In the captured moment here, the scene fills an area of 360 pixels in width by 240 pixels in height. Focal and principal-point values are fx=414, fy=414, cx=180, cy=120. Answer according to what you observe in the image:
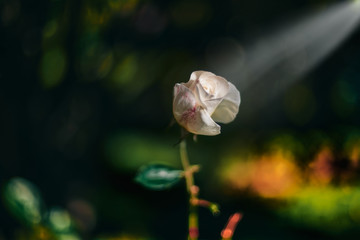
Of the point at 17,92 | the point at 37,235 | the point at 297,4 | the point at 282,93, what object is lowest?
the point at 37,235

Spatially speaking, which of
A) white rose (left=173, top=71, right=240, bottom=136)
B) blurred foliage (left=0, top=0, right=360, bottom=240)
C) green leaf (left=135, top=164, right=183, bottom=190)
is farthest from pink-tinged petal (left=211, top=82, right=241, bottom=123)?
blurred foliage (left=0, top=0, right=360, bottom=240)

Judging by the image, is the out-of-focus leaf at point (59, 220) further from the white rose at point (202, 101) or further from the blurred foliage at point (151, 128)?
the white rose at point (202, 101)

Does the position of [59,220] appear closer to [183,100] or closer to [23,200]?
[23,200]

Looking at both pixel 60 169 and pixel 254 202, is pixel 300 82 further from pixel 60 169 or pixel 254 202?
pixel 60 169

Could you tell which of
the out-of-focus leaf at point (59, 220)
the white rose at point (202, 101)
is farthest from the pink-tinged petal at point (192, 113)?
the out-of-focus leaf at point (59, 220)

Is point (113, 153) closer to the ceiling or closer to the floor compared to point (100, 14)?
closer to the floor

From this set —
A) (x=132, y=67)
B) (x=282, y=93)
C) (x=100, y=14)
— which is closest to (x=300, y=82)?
(x=282, y=93)
